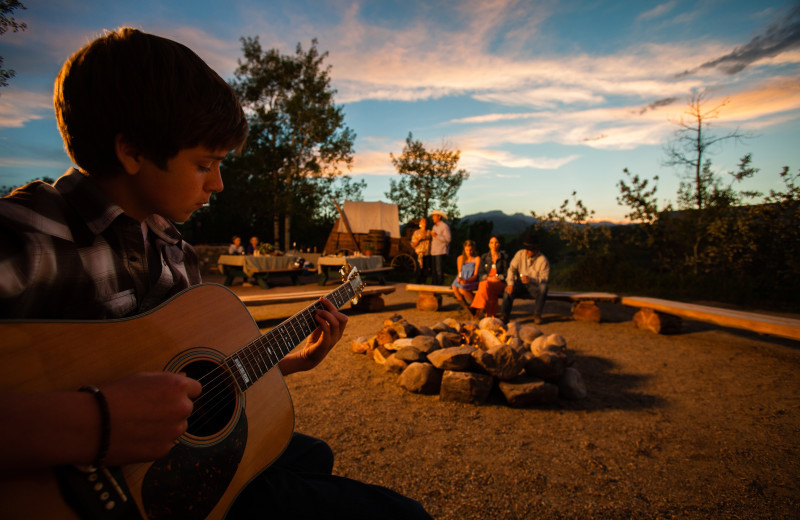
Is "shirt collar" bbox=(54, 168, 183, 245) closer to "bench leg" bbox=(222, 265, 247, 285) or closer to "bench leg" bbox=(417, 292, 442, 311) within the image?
"bench leg" bbox=(417, 292, 442, 311)

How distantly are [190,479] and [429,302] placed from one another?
22.7 ft

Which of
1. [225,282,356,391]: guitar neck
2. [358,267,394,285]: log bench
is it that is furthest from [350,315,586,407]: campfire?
[358,267,394,285]: log bench

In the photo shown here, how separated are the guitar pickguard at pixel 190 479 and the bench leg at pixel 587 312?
22.9ft

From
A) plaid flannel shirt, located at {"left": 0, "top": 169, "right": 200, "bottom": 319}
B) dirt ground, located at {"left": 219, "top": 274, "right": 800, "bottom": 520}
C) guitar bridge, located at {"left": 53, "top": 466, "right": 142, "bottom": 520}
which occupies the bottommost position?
dirt ground, located at {"left": 219, "top": 274, "right": 800, "bottom": 520}

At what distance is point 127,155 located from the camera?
964 millimetres

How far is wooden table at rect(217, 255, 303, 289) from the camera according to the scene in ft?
33.3

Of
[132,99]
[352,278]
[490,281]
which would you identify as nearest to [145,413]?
[132,99]

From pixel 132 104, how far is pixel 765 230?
12259mm

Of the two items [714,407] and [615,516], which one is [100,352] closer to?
[615,516]

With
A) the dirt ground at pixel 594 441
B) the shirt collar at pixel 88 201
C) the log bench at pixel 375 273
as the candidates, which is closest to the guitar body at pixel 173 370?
the shirt collar at pixel 88 201

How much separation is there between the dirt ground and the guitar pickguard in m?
1.47

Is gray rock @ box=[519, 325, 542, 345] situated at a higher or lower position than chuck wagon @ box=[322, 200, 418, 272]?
lower

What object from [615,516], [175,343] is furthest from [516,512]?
[175,343]

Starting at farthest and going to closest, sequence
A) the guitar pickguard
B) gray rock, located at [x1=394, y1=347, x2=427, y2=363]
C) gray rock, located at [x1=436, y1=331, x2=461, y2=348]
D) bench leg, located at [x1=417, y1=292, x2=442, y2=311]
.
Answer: bench leg, located at [x1=417, y1=292, x2=442, y2=311] → gray rock, located at [x1=436, y1=331, x2=461, y2=348] → gray rock, located at [x1=394, y1=347, x2=427, y2=363] → the guitar pickguard
